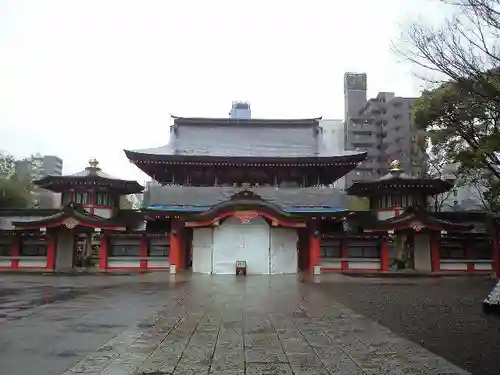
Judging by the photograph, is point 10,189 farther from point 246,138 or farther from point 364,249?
point 364,249

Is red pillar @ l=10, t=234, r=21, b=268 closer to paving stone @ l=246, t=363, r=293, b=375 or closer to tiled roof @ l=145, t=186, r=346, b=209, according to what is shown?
tiled roof @ l=145, t=186, r=346, b=209

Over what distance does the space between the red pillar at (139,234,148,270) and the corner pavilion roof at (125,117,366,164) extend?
190 inches

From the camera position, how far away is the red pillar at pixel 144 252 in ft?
84.0

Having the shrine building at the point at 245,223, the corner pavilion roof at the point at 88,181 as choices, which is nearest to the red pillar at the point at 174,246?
the shrine building at the point at 245,223

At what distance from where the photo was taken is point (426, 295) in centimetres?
1451

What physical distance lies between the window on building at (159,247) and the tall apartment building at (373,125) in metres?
44.2

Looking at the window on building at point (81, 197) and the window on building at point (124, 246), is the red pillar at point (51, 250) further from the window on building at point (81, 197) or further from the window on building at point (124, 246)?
the window on building at point (124, 246)

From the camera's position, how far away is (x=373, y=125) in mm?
72812

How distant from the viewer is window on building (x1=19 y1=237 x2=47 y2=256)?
26422mm

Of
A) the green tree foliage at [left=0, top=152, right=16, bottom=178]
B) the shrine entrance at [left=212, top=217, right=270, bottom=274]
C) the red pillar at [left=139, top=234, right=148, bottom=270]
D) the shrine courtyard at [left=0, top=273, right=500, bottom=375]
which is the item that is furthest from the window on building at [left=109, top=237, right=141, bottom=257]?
the green tree foliage at [left=0, top=152, right=16, bottom=178]

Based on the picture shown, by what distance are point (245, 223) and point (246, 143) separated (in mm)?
8381

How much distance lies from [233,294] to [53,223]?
1530 cm

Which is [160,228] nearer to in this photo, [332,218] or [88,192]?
[88,192]

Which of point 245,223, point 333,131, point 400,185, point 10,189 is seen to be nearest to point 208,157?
point 245,223
